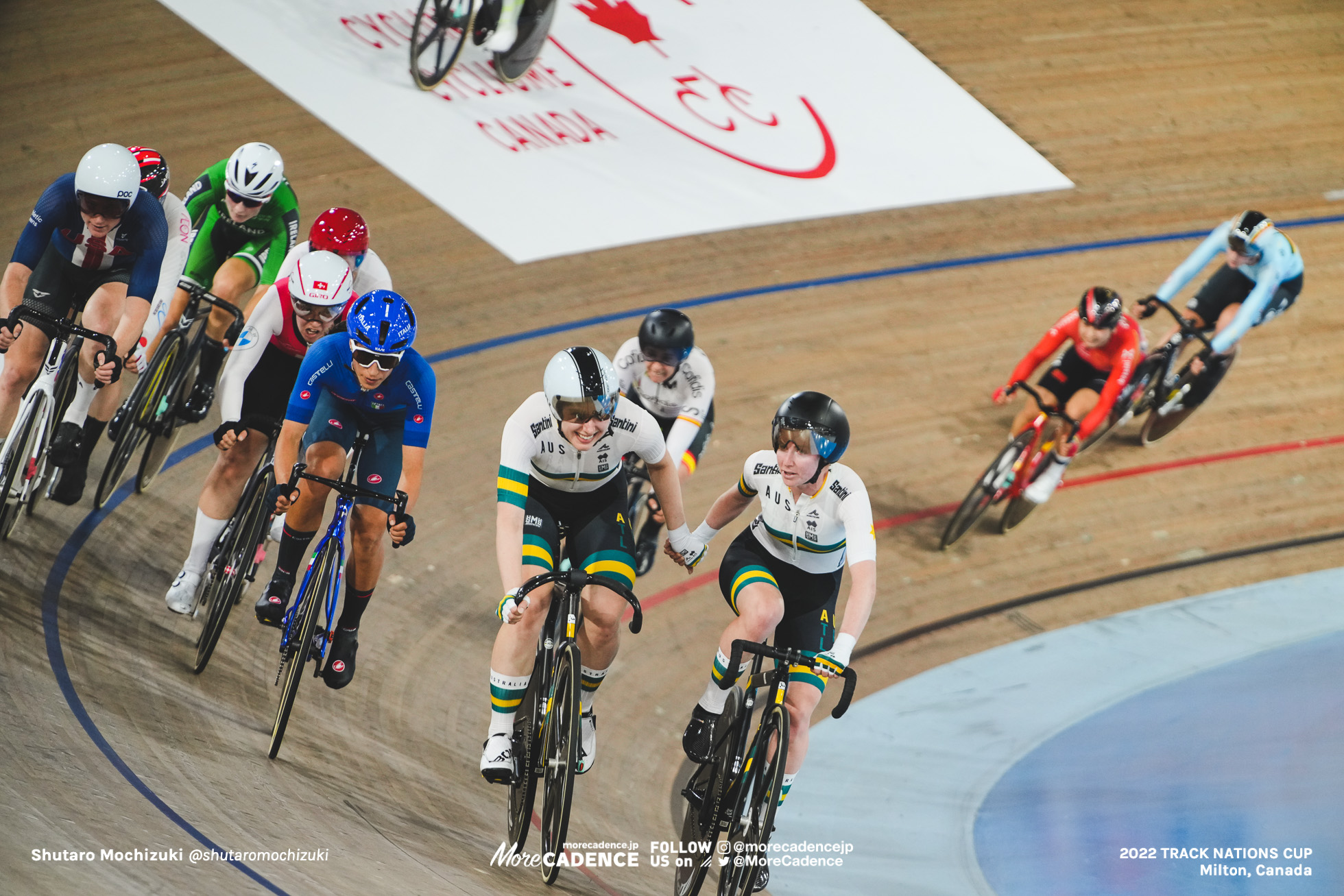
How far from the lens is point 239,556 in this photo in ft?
14.1

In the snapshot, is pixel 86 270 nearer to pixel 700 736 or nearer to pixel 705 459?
pixel 700 736

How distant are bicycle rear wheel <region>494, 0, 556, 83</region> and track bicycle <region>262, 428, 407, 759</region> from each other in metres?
4.90

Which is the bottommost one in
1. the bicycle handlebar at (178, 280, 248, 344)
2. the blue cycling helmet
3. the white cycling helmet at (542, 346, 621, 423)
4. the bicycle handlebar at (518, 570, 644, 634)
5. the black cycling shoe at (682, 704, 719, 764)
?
the bicycle handlebar at (178, 280, 248, 344)

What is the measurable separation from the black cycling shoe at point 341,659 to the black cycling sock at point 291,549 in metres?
0.25

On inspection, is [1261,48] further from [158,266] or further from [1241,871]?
[158,266]

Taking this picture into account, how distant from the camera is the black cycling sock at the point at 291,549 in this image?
4.08 metres

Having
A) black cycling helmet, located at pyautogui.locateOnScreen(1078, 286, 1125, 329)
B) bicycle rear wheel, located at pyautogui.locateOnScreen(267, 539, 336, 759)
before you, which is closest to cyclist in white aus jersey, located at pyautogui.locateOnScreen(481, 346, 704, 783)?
bicycle rear wheel, located at pyautogui.locateOnScreen(267, 539, 336, 759)

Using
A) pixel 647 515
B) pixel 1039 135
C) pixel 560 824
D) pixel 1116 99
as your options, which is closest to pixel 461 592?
pixel 647 515

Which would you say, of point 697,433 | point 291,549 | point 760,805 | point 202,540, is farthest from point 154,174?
point 760,805

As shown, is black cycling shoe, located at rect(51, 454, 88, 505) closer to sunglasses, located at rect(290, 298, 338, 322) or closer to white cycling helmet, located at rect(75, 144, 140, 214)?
white cycling helmet, located at rect(75, 144, 140, 214)

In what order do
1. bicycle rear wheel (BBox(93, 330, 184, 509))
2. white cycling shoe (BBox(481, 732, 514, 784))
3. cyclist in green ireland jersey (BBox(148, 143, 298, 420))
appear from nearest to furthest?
1. white cycling shoe (BBox(481, 732, 514, 784))
2. cyclist in green ireland jersey (BBox(148, 143, 298, 420))
3. bicycle rear wheel (BBox(93, 330, 184, 509))

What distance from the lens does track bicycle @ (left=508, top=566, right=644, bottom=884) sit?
137 inches

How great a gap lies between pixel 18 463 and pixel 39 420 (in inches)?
6.7

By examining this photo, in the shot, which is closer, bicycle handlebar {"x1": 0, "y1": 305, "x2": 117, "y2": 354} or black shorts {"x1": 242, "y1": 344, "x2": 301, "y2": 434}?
bicycle handlebar {"x1": 0, "y1": 305, "x2": 117, "y2": 354}
